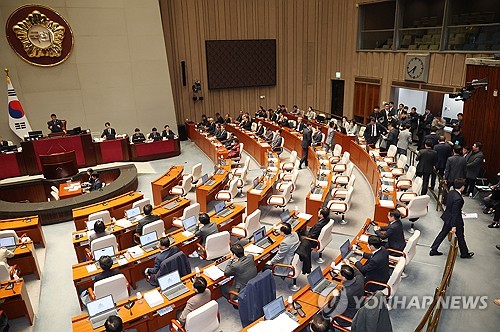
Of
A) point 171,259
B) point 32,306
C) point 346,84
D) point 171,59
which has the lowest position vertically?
point 32,306

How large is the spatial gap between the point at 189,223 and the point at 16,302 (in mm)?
3396

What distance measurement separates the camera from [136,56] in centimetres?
1698

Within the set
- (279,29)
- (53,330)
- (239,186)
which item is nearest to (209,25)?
(279,29)

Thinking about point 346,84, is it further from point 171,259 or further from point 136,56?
point 171,259

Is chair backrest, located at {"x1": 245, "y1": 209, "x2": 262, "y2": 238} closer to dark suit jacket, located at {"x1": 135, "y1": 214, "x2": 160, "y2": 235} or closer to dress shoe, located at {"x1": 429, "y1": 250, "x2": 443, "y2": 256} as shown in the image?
dark suit jacket, located at {"x1": 135, "y1": 214, "x2": 160, "y2": 235}

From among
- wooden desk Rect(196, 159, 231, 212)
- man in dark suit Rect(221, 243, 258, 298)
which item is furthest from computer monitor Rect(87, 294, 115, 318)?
wooden desk Rect(196, 159, 231, 212)

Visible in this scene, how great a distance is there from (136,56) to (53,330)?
13.4 m

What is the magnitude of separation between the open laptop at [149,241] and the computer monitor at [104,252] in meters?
0.58

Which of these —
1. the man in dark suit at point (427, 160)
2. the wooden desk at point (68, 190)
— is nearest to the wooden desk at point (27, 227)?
the wooden desk at point (68, 190)

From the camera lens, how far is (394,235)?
6812mm

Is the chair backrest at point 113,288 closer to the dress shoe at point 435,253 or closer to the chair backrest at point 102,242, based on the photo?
the chair backrest at point 102,242

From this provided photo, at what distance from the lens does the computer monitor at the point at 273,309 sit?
5.14m

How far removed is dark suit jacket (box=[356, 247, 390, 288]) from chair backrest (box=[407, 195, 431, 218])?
2.77 metres

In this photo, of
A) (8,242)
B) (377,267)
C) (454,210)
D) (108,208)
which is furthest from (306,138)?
(8,242)
